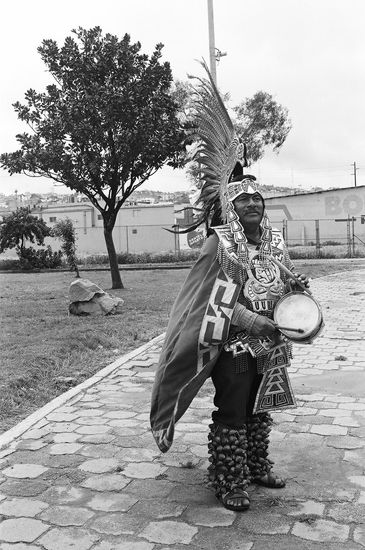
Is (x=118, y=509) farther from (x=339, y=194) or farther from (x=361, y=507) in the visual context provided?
(x=339, y=194)

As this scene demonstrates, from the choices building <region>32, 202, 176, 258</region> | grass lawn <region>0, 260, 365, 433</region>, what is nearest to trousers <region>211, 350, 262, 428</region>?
grass lawn <region>0, 260, 365, 433</region>

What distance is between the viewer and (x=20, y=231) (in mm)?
28344

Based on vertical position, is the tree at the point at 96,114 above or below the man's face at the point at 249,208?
above

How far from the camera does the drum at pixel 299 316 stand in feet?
11.4

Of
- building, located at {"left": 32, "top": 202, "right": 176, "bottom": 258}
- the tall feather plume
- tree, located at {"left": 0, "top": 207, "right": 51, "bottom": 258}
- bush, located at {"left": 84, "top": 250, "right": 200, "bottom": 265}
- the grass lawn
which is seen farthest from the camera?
building, located at {"left": 32, "top": 202, "right": 176, "bottom": 258}

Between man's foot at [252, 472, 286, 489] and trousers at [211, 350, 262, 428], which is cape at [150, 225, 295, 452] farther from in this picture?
man's foot at [252, 472, 286, 489]

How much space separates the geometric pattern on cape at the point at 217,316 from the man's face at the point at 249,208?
36 cm

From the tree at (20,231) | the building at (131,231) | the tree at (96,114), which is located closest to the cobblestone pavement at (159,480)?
the tree at (96,114)

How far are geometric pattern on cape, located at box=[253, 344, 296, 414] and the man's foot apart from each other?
1.42 feet

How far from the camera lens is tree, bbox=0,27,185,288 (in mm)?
13680

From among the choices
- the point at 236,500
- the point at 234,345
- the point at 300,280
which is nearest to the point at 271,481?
the point at 236,500

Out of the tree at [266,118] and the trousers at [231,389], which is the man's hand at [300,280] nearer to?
the trousers at [231,389]

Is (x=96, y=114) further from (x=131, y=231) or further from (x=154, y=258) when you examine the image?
(x=131, y=231)

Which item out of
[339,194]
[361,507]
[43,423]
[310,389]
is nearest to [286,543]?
[361,507]
